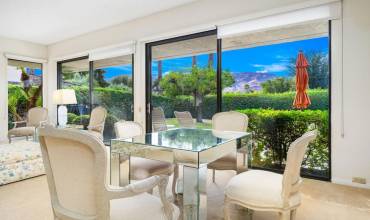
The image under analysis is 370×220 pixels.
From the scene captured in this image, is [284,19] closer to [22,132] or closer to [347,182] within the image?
[347,182]

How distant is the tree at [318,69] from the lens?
3102 millimetres

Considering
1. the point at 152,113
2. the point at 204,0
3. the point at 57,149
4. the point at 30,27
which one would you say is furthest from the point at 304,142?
the point at 30,27

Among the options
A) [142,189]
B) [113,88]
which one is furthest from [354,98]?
[113,88]


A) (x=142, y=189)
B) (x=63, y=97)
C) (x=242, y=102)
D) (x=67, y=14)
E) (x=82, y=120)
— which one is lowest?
Answer: (x=142, y=189)

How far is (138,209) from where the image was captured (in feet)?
4.32

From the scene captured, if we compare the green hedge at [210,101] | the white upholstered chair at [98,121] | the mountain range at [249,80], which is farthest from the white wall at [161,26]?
the mountain range at [249,80]

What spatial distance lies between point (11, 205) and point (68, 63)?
189 inches

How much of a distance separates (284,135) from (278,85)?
0.72 m

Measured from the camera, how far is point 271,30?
11.3ft

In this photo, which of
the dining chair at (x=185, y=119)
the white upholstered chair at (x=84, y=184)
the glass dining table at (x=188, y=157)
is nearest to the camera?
the white upholstered chair at (x=84, y=184)

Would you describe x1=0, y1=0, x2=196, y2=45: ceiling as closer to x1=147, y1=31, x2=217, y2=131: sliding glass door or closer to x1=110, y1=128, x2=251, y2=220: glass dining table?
x1=147, y1=31, x2=217, y2=131: sliding glass door

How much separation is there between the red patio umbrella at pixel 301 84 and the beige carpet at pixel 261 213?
1016mm

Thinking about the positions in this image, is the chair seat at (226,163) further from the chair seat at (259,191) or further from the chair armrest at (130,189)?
the chair armrest at (130,189)

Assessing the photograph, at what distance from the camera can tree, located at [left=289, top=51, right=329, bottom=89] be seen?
10.2 ft
